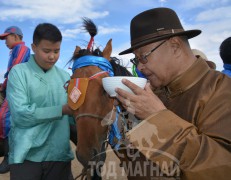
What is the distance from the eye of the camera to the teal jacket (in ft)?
9.11

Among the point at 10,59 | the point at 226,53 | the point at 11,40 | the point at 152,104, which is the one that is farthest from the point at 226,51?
the point at 11,40

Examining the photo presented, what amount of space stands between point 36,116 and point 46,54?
76cm

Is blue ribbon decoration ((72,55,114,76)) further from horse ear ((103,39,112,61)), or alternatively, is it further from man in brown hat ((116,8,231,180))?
man in brown hat ((116,8,231,180))

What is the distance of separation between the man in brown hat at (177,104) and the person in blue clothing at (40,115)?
125cm

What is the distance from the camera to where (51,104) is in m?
3.02

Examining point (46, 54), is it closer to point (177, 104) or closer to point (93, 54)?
point (93, 54)

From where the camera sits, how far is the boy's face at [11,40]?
19.4ft

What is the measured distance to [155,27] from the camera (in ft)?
6.14

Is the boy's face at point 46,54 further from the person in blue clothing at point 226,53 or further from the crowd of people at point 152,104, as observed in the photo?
the person in blue clothing at point 226,53

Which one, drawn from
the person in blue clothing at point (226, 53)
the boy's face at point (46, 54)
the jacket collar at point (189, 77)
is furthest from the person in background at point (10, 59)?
the person in blue clothing at point (226, 53)

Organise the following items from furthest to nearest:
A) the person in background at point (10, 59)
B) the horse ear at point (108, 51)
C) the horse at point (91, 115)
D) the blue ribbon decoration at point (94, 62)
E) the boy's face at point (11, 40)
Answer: the boy's face at point (11, 40) < the person in background at point (10, 59) < the horse ear at point (108, 51) < the blue ribbon decoration at point (94, 62) < the horse at point (91, 115)

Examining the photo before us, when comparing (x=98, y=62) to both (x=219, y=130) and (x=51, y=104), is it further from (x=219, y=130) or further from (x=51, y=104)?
(x=219, y=130)

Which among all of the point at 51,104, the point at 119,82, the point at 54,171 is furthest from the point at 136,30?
the point at 54,171

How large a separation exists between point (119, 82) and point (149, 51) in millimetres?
309
